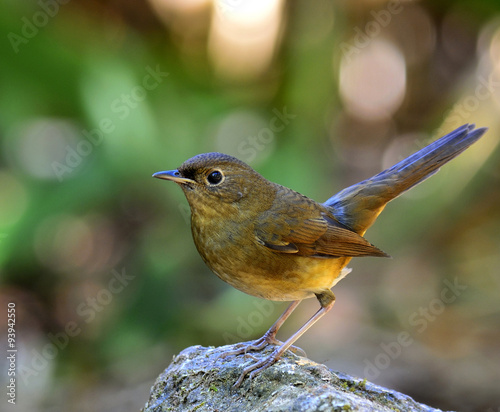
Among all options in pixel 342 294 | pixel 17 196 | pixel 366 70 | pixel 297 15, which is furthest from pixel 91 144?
pixel 366 70

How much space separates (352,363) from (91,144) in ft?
12.2

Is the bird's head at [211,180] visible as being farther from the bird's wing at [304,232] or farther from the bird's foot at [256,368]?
the bird's foot at [256,368]

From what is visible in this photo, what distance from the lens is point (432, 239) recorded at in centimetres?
765

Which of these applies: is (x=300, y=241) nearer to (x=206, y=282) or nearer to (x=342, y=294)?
(x=206, y=282)

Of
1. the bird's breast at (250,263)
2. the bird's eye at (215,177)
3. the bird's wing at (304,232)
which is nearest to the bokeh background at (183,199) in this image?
the bird's wing at (304,232)

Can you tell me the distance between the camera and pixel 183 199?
6734 mm

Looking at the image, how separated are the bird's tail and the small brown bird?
133 mm

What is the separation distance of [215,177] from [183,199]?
119 inches

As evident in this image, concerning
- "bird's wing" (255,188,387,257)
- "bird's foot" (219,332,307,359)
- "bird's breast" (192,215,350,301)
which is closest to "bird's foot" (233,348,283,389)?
"bird's foot" (219,332,307,359)

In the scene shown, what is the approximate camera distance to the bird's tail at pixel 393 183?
4.34 m

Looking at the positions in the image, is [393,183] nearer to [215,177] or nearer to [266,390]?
[215,177]

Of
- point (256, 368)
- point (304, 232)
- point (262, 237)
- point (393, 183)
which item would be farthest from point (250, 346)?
point (393, 183)

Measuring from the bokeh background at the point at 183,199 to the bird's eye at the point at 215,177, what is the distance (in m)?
2.85

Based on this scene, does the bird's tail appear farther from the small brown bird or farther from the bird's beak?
the bird's beak
